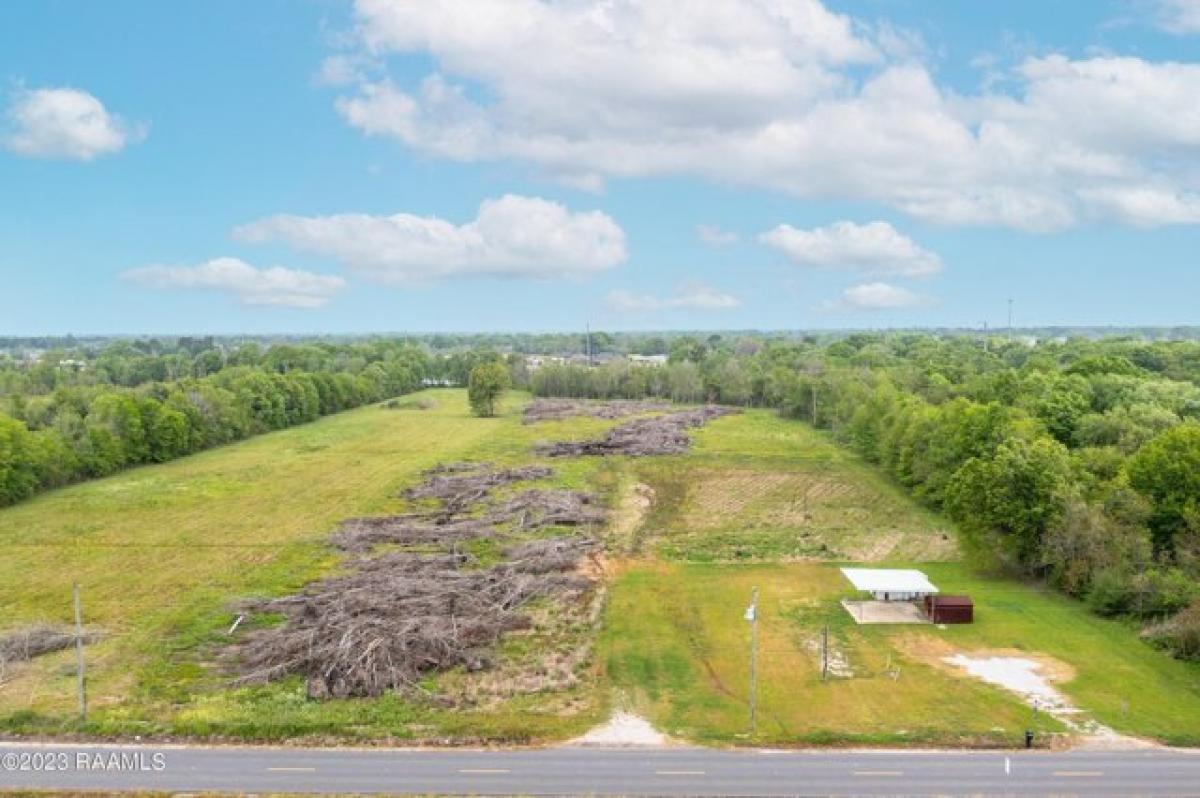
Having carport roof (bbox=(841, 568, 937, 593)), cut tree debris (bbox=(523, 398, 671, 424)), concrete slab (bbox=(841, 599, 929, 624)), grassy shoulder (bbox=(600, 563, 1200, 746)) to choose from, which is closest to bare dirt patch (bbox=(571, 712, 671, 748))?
grassy shoulder (bbox=(600, 563, 1200, 746))

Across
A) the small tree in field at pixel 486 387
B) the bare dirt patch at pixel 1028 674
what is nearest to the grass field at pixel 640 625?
the bare dirt patch at pixel 1028 674

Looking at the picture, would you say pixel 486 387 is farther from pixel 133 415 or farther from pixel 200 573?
pixel 200 573

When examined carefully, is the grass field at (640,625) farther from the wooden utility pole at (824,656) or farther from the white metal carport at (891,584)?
the white metal carport at (891,584)

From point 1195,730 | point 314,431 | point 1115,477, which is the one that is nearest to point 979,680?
point 1195,730

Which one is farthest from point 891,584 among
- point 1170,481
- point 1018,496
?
point 1170,481

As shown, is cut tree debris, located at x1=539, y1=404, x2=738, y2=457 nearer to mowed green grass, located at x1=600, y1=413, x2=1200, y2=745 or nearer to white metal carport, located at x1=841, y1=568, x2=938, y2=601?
mowed green grass, located at x1=600, y1=413, x2=1200, y2=745
